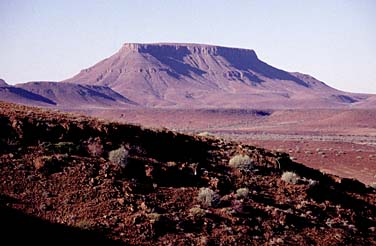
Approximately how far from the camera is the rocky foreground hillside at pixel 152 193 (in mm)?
11469

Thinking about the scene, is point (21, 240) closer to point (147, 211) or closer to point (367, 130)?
point (147, 211)

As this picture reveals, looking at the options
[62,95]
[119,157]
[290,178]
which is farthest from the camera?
[62,95]

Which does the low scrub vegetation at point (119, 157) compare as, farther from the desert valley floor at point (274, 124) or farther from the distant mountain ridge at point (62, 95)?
the distant mountain ridge at point (62, 95)

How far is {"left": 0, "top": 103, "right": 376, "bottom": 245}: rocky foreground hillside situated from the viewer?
1147 centimetres

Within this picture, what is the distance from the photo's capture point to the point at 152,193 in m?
13.2

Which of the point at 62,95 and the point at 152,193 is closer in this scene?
the point at 152,193

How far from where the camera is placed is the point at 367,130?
83.8 meters

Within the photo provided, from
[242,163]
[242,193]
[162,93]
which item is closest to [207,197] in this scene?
[242,193]

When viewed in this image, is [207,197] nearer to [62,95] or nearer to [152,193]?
[152,193]

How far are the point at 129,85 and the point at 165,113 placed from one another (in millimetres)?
74699

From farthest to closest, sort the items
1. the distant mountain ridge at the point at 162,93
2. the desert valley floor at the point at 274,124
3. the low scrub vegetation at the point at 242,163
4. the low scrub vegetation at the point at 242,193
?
the distant mountain ridge at the point at 162,93
the desert valley floor at the point at 274,124
the low scrub vegetation at the point at 242,163
the low scrub vegetation at the point at 242,193

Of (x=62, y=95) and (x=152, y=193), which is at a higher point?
(x=152, y=193)

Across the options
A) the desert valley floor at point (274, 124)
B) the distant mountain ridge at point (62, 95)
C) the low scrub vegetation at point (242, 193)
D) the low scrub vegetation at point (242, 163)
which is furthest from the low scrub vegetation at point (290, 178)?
the distant mountain ridge at point (62, 95)

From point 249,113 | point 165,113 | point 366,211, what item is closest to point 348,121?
point 249,113
